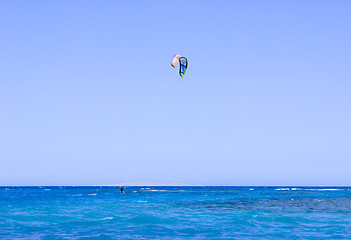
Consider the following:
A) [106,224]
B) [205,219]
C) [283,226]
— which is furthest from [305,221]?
[106,224]

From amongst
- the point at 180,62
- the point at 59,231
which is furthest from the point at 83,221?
the point at 180,62

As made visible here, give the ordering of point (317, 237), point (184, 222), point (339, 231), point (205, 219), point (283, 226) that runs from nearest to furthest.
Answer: point (317, 237) < point (339, 231) < point (283, 226) < point (184, 222) < point (205, 219)

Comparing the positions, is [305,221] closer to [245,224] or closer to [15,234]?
[245,224]

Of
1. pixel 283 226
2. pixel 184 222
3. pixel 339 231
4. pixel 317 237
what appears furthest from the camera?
pixel 184 222

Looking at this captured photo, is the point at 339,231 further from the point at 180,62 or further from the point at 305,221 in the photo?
the point at 180,62

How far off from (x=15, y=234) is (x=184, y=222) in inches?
432

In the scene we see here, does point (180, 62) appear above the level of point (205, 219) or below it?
above

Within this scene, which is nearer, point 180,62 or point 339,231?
point 339,231

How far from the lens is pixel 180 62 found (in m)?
31.1

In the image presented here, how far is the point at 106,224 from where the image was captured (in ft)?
87.8

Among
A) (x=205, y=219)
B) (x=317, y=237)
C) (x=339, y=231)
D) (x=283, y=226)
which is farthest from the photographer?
(x=205, y=219)

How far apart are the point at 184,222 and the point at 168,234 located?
562cm

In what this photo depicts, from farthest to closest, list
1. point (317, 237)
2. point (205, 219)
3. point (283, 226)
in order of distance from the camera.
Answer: point (205, 219) → point (283, 226) → point (317, 237)

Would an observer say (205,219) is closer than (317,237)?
No
